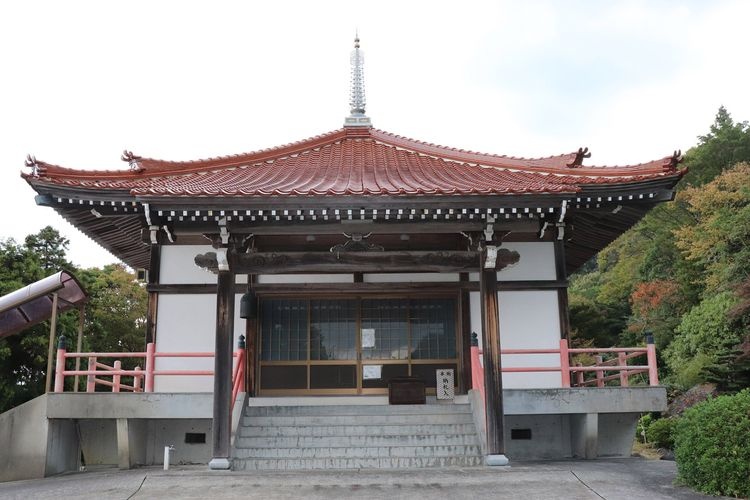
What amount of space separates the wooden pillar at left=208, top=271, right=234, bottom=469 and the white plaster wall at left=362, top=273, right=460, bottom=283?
127 inches

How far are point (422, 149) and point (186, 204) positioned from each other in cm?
655

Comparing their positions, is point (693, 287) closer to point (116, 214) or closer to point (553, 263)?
point (553, 263)

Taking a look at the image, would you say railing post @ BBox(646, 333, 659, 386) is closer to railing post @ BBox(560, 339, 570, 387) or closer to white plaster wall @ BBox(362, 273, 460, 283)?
railing post @ BBox(560, 339, 570, 387)

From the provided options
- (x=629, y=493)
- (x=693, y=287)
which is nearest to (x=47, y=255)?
(x=629, y=493)

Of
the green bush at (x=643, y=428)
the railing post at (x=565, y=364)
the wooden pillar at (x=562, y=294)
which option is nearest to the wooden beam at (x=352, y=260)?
the railing post at (x=565, y=364)

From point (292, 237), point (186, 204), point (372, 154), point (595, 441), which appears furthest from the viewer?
point (372, 154)

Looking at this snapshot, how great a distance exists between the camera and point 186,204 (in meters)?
9.30

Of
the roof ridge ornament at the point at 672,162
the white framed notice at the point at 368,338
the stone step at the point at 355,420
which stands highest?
the roof ridge ornament at the point at 672,162

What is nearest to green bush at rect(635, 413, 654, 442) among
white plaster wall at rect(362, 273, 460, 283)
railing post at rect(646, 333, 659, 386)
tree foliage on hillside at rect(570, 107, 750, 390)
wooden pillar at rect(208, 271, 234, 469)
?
tree foliage on hillside at rect(570, 107, 750, 390)

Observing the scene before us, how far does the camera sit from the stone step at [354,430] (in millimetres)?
10438

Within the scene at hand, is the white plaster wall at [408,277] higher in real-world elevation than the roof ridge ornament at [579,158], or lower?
lower

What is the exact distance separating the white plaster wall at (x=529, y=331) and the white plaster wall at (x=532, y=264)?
11.1 inches

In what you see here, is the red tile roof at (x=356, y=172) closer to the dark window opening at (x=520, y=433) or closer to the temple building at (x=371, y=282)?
the temple building at (x=371, y=282)

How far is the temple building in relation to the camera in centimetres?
962
